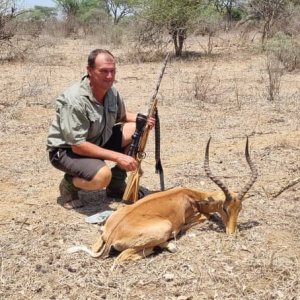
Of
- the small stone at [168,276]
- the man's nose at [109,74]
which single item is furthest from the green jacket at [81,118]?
the small stone at [168,276]

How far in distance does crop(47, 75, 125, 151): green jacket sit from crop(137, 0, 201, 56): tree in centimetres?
1116

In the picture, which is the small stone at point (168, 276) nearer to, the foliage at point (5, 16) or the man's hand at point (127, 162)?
the man's hand at point (127, 162)

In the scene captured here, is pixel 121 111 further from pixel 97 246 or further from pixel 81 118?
pixel 97 246

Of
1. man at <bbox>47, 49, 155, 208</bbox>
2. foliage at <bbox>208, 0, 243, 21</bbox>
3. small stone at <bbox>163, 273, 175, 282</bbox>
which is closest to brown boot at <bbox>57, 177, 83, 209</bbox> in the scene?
man at <bbox>47, 49, 155, 208</bbox>

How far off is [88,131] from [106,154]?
1.09 feet

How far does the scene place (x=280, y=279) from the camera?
367 cm

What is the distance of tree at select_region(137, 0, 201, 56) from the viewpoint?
52.0 feet

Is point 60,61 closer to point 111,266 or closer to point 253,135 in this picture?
point 253,135

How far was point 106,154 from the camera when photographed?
448 centimetres

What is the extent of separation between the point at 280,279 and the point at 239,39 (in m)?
17.2

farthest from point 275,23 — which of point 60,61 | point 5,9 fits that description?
point 5,9

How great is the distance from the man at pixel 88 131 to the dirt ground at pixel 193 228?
0.38 m

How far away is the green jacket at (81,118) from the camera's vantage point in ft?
14.8

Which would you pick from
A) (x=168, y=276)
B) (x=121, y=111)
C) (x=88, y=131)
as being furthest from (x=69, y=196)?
(x=168, y=276)
